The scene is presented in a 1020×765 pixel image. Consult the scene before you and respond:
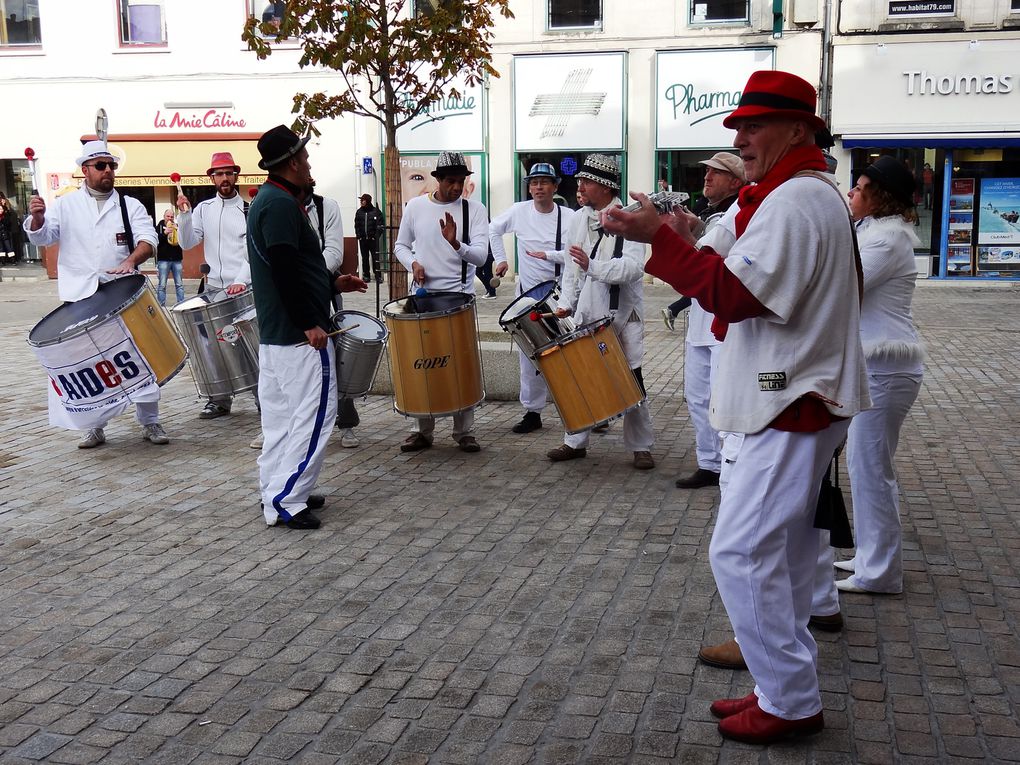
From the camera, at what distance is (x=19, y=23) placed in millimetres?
26078

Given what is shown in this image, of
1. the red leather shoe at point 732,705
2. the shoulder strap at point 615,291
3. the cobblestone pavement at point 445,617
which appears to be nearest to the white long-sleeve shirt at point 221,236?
the cobblestone pavement at point 445,617

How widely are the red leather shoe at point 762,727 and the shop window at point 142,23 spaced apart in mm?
25446

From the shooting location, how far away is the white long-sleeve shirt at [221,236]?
8.89m

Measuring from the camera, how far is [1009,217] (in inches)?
840

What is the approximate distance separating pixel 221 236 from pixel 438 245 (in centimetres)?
216

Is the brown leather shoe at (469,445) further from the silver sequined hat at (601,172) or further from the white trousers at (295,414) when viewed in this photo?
the silver sequined hat at (601,172)

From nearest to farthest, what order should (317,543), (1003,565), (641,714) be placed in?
(641,714)
(1003,565)
(317,543)

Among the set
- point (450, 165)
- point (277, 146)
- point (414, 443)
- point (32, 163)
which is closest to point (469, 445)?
point (414, 443)

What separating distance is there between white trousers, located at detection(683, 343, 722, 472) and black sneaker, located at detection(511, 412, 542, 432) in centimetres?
176

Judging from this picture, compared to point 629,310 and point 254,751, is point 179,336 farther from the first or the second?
point 254,751

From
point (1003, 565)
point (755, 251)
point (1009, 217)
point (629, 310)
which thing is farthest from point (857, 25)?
point (755, 251)

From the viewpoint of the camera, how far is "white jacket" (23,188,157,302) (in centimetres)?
778

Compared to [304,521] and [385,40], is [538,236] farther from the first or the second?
[304,521]

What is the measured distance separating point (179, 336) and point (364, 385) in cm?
146
